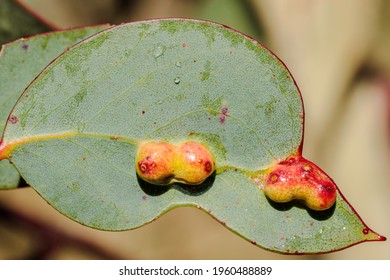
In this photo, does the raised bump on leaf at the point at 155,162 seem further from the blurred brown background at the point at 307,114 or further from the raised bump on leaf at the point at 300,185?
the blurred brown background at the point at 307,114

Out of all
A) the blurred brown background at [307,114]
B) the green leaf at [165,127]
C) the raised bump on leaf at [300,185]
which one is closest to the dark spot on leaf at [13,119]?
the green leaf at [165,127]


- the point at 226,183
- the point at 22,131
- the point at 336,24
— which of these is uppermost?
the point at 22,131

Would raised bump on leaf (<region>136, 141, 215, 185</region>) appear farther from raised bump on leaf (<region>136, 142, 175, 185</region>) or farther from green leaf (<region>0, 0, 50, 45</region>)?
green leaf (<region>0, 0, 50, 45</region>)

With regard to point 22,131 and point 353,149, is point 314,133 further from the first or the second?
point 22,131

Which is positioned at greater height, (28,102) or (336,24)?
(28,102)

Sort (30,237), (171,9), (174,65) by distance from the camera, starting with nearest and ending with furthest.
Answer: (174,65) → (30,237) → (171,9)

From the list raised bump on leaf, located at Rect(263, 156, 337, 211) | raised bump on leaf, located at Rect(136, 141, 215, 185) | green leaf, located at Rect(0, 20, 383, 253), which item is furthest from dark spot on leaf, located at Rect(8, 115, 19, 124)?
raised bump on leaf, located at Rect(263, 156, 337, 211)

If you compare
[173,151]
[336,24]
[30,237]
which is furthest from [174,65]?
[336,24]
